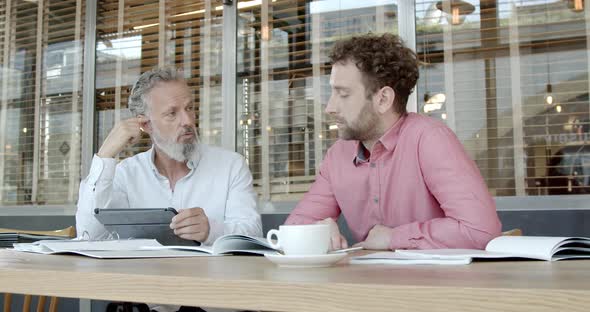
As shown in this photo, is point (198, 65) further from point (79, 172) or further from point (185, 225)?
point (185, 225)

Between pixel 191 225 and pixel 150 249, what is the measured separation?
40cm

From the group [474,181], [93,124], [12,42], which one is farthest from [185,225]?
[12,42]

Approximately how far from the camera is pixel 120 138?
2.16 m

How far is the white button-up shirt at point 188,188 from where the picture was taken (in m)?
2.07

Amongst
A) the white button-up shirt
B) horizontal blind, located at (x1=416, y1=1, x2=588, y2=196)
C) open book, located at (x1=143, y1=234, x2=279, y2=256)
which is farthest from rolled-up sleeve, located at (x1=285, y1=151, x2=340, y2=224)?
horizontal blind, located at (x1=416, y1=1, x2=588, y2=196)

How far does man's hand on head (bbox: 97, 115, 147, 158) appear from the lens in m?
2.12

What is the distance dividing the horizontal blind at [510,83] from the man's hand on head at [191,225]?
2018 millimetres

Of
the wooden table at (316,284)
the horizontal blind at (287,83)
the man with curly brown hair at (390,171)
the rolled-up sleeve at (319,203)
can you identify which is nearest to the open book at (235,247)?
the wooden table at (316,284)

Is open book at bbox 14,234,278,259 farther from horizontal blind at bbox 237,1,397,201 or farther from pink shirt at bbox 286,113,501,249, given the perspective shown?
horizontal blind at bbox 237,1,397,201

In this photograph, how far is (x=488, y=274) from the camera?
0.77m

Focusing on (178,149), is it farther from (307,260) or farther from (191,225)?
(307,260)

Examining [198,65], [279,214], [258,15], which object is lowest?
[279,214]

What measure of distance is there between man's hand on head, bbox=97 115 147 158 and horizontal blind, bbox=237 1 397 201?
1.59 m

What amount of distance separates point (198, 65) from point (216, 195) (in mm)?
2116
